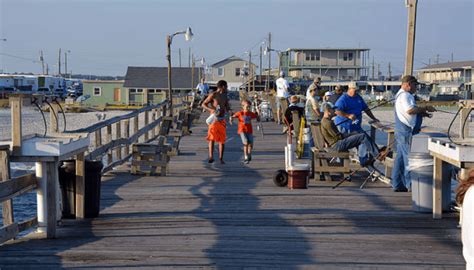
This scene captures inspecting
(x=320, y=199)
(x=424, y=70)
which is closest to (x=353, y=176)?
(x=320, y=199)

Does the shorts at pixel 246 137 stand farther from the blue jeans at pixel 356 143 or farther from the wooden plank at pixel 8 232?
the wooden plank at pixel 8 232

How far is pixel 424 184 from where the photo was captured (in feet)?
31.3

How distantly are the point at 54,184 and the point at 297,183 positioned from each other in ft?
15.1

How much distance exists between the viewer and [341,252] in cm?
729

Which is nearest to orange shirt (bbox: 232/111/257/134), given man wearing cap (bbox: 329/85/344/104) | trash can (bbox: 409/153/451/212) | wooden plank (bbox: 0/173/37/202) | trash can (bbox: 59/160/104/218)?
man wearing cap (bbox: 329/85/344/104)

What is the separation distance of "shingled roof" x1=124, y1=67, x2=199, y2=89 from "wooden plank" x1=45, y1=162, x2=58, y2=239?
7459 centimetres

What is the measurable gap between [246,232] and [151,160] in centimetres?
569

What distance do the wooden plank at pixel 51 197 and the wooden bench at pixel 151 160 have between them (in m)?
5.68

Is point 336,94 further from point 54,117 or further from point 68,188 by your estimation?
point 68,188

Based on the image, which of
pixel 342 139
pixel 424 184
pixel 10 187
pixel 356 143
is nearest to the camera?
pixel 10 187

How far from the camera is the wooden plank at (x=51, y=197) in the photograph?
7.83 m

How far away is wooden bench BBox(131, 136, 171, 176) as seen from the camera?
1356 cm

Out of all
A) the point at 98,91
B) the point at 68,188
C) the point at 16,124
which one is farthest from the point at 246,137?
the point at 98,91

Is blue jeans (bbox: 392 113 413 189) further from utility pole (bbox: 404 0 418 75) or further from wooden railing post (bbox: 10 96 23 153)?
wooden railing post (bbox: 10 96 23 153)
